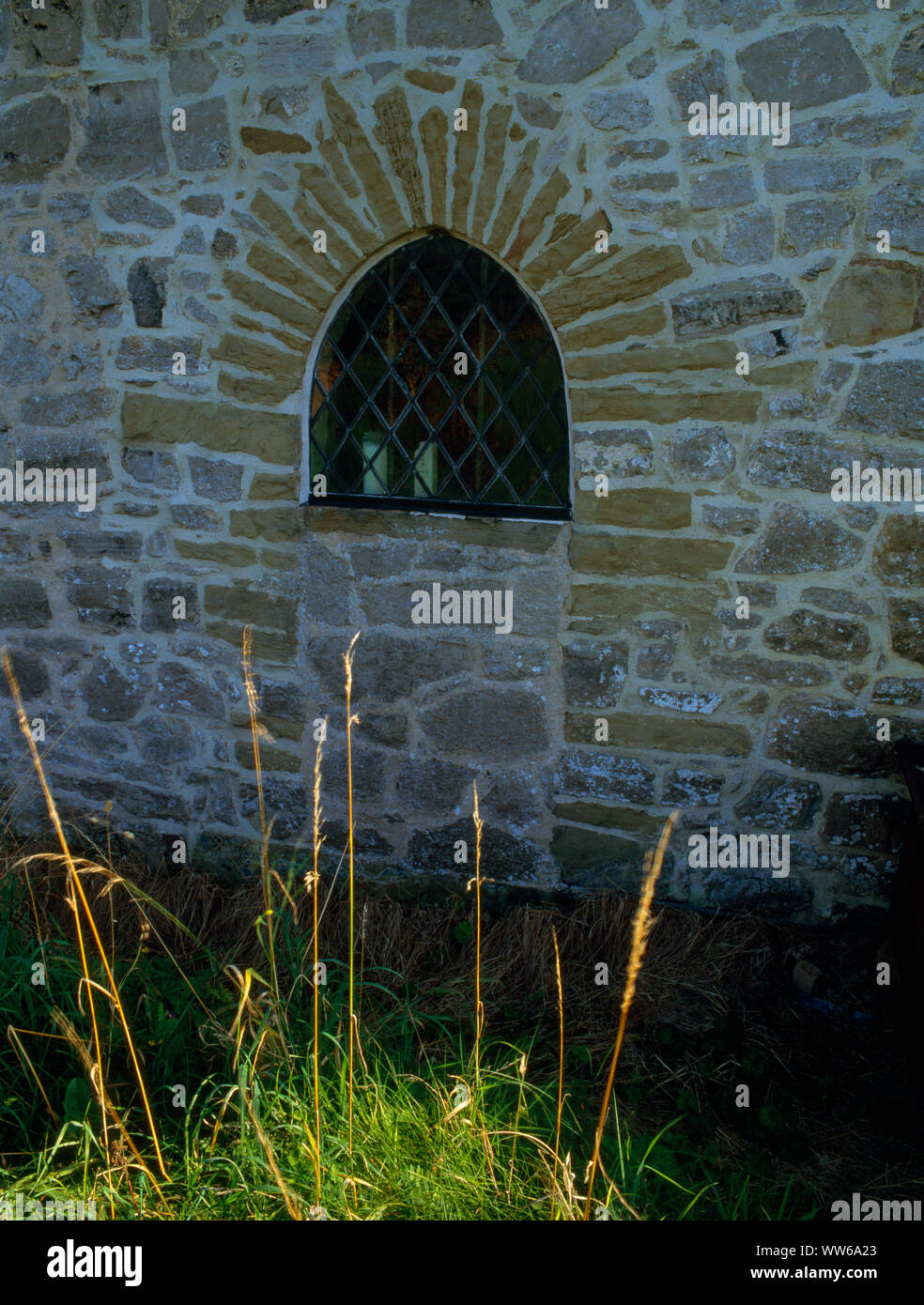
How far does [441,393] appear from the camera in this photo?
3.49m

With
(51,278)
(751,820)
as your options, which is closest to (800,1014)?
(751,820)

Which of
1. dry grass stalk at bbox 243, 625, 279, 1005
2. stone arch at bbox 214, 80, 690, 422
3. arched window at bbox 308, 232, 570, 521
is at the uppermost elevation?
stone arch at bbox 214, 80, 690, 422

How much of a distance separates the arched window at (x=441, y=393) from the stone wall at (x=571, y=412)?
0.43 feet

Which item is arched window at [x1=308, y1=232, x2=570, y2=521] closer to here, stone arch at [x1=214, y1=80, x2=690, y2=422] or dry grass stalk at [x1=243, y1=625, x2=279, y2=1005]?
stone arch at [x1=214, y1=80, x2=690, y2=422]

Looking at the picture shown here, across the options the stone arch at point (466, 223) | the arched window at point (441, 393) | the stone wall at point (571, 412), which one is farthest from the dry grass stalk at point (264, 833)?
the stone arch at point (466, 223)

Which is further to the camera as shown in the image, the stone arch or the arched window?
the arched window

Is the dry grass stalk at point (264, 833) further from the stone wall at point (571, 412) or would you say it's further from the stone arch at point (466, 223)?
the stone arch at point (466, 223)

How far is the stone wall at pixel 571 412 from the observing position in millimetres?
3006

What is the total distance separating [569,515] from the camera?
3.36 m

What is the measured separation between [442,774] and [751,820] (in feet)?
3.66

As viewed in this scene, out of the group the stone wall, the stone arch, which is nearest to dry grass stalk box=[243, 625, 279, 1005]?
the stone wall

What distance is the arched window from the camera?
338 centimetres

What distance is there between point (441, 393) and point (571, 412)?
1.69 ft

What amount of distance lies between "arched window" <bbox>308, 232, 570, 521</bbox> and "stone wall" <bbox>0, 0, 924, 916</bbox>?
132 mm
